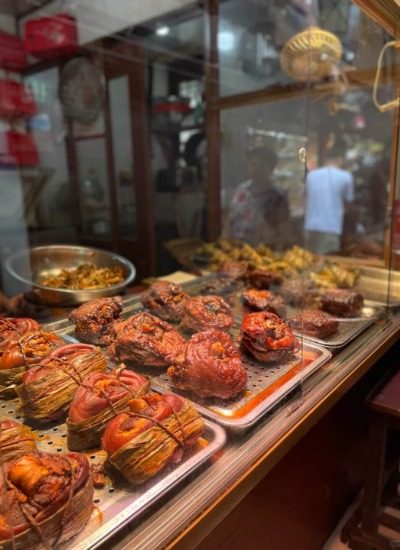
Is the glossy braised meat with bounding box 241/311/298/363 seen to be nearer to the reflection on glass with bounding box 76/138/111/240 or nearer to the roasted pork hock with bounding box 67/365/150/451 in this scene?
the roasted pork hock with bounding box 67/365/150/451

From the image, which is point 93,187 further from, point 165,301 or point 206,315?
point 206,315

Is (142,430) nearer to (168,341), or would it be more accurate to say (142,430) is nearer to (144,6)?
(168,341)

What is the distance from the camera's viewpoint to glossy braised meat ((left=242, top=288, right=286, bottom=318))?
5.47 ft

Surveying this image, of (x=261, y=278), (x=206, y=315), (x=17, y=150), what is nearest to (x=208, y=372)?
(x=206, y=315)

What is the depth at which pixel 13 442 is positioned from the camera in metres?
0.77

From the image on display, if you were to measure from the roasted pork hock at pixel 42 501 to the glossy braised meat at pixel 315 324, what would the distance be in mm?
970

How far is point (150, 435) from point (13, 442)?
25 centimetres

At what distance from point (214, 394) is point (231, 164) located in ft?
9.33

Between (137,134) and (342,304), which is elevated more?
(137,134)

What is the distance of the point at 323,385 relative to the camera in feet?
4.09

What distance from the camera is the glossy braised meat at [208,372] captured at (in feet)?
3.48

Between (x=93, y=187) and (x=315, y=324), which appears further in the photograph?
(x=93, y=187)

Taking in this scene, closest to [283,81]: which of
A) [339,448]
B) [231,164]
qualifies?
[231,164]

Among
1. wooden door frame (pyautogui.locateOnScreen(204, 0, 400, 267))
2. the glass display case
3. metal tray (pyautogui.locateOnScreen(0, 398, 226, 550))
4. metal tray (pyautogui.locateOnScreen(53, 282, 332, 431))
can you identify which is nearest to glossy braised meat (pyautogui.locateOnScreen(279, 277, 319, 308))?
the glass display case
